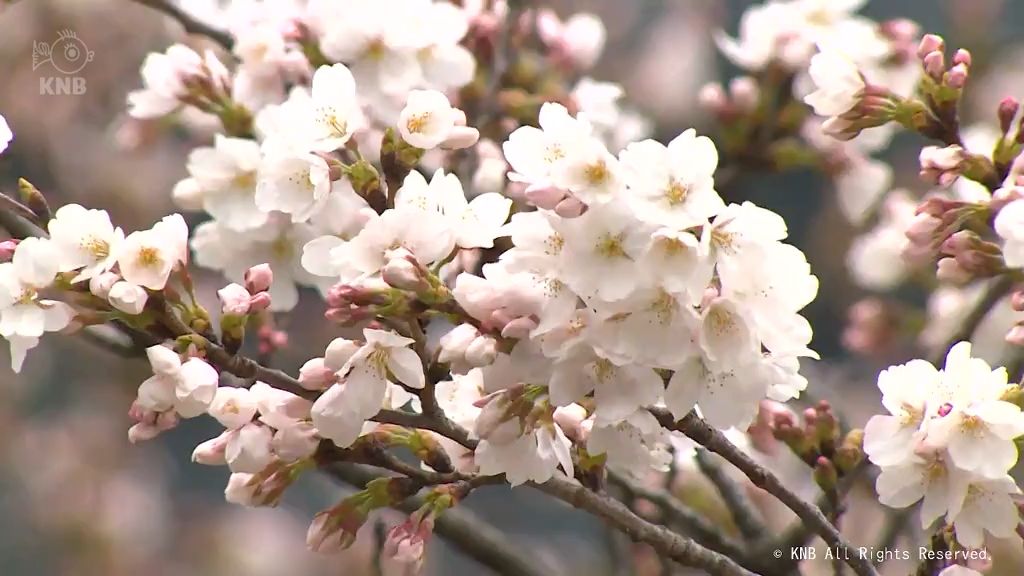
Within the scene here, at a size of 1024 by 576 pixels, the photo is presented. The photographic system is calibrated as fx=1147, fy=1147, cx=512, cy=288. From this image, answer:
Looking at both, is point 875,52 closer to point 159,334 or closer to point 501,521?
point 159,334

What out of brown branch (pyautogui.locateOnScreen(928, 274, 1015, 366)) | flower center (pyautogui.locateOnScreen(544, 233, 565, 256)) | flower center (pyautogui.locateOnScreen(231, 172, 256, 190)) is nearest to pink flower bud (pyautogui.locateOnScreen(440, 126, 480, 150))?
flower center (pyautogui.locateOnScreen(544, 233, 565, 256))

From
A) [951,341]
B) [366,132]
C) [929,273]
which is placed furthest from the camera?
[929,273]

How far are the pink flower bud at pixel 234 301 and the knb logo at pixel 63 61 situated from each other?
65cm

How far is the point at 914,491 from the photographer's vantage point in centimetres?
66

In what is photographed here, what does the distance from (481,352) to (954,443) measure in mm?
269

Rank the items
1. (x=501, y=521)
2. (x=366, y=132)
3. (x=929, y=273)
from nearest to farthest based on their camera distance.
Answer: (x=366, y=132) → (x=929, y=273) → (x=501, y=521)

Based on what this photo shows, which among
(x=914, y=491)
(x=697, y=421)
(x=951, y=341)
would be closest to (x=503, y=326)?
(x=697, y=421)

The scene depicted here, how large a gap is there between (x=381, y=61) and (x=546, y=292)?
0.37 metres

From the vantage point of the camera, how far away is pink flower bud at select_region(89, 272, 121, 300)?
0.62m

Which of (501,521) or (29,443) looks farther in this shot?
(501,521)

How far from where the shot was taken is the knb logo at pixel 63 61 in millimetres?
1239

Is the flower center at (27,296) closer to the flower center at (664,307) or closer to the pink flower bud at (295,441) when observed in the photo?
the pink flower bud at (295,441)

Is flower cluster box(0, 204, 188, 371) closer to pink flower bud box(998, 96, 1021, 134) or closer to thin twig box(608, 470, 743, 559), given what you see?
thin twig box(608, 470, 743, 559)

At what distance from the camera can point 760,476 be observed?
67cm
